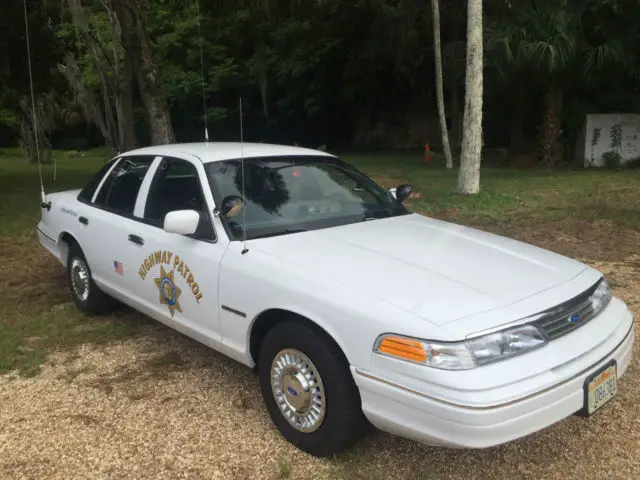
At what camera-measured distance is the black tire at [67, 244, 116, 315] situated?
16.8 feet

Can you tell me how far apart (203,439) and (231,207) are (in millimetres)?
1311

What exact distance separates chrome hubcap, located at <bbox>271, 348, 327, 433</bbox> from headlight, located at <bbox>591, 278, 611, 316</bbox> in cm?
146

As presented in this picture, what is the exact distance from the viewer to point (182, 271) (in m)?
3.81

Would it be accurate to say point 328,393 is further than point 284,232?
No

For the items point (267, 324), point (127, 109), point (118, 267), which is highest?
point (127, 109)

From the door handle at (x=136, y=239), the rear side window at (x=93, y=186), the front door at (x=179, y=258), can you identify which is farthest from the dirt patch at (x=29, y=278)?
the front door at (x=179, y=258)

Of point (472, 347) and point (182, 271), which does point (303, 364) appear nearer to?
point (472, 347)

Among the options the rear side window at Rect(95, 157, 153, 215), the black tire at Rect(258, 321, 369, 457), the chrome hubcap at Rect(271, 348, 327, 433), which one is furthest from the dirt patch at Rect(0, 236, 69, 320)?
the black tire at Rect(258, 321, 369, 457)

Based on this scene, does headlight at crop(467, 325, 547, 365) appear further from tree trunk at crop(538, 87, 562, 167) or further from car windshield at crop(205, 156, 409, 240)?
tree trunk at crop(538, 87, 562, 167)

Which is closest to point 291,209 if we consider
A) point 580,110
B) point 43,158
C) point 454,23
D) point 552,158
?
point 552,158

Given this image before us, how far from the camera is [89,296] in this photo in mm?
5184

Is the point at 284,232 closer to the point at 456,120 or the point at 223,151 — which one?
the point at 223,151

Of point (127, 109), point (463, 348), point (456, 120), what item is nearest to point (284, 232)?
point (463, 348)

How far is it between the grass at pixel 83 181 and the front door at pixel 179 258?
63 centimetres
